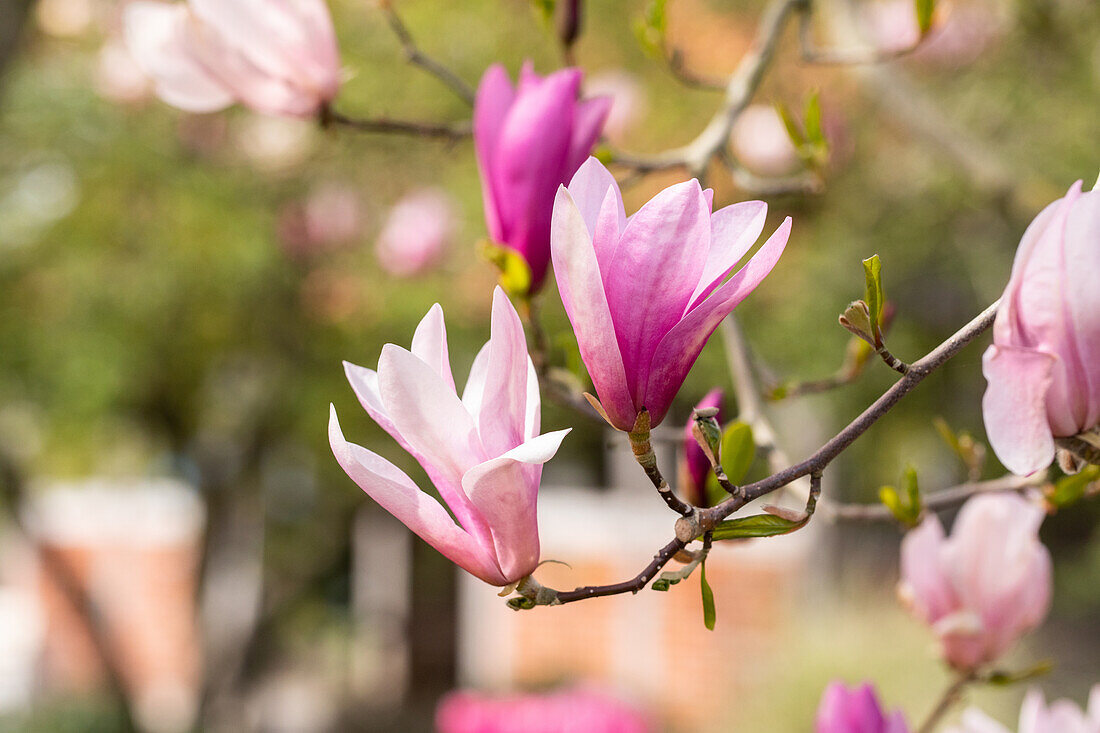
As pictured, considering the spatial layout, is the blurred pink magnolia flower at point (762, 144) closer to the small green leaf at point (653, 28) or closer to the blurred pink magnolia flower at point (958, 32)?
the blurred pink magnolia flower at point (958, 32)

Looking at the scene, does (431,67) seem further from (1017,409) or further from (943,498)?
(1017,409)

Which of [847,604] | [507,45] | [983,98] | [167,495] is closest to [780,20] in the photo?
[983,98]

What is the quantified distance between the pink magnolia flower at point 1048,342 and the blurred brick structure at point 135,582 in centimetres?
986

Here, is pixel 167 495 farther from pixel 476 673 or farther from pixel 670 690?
pixel 670 690

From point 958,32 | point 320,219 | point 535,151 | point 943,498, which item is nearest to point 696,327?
point 535,151

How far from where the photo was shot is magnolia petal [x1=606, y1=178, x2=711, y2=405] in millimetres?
400

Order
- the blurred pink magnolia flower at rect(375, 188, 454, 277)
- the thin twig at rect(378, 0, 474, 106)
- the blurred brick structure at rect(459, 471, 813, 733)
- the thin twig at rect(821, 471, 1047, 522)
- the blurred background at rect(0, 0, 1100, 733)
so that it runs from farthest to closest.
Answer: the blurred brick structure at rect(459, 471, 813, 733), the blurred pink magnolia flower at rect(375, 188, 454, 277), the blurred background at rect(0, 0, 1100, 733), the thin twig at rect(378, 0, 474, 106), the thin twig at rect(821, 471, 1047, 522)

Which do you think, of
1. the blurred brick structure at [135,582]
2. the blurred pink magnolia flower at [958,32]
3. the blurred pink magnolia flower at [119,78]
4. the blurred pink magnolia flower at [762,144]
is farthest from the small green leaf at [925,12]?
the blurred brick structure at [135,582]

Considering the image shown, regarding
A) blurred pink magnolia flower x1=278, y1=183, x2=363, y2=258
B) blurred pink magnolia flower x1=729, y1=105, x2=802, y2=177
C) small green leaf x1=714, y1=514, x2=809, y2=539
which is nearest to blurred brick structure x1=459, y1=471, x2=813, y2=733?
blurred pink magnolia flower x1=278, y1=183, x2=363, y2=258

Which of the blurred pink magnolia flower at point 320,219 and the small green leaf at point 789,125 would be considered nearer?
the small green leaf at point 789,125

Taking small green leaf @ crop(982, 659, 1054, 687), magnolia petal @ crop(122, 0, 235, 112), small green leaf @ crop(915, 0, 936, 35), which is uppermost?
small green leaf @ crop(915, 0, 936, 35)

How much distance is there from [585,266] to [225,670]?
593cm

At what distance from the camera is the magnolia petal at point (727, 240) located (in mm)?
411

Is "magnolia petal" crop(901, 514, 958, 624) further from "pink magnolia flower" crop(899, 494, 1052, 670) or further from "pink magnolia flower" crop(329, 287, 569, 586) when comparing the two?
"pink magnolia flower" crop(329, 287, 569, 586)
